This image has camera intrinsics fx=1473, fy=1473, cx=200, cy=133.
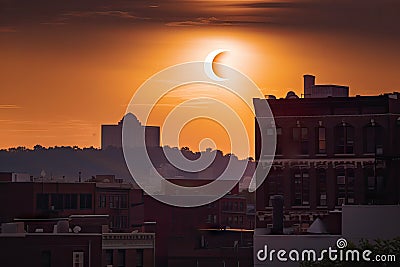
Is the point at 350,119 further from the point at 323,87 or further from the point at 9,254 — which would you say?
the point at 9,254

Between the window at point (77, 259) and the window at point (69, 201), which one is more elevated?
the window at point (69, 201)

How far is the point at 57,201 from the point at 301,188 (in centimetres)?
2270

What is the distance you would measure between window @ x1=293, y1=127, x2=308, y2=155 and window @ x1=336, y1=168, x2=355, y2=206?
2.46 meters

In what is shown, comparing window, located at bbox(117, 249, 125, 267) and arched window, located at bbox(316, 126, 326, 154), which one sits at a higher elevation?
arched window, located at bbox(316, 126, 326, 154)

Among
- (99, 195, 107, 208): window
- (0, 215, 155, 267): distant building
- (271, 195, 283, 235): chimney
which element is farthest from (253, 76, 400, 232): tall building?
(99, 195, 107, 208): window

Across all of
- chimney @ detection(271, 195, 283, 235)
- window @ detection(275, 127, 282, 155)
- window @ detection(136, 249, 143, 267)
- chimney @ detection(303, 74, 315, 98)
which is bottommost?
window @ detection(136, 249, 143, 267)

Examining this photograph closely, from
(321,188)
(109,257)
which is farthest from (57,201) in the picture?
(321,188)

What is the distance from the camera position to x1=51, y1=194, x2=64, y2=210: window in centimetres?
10550

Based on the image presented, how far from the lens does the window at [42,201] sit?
10444 centimetres

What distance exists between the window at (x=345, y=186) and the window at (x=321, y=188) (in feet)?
2.63

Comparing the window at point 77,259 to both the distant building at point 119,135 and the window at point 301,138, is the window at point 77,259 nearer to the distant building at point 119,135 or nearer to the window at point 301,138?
the window at point 301,138

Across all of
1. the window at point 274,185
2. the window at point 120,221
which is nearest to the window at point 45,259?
the window at point 274,185

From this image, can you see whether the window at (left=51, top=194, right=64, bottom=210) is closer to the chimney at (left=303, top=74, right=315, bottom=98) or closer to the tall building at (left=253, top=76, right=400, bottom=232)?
the tall building at (left=253, top=76, right=400, bottom=232)

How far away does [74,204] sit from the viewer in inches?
4225
